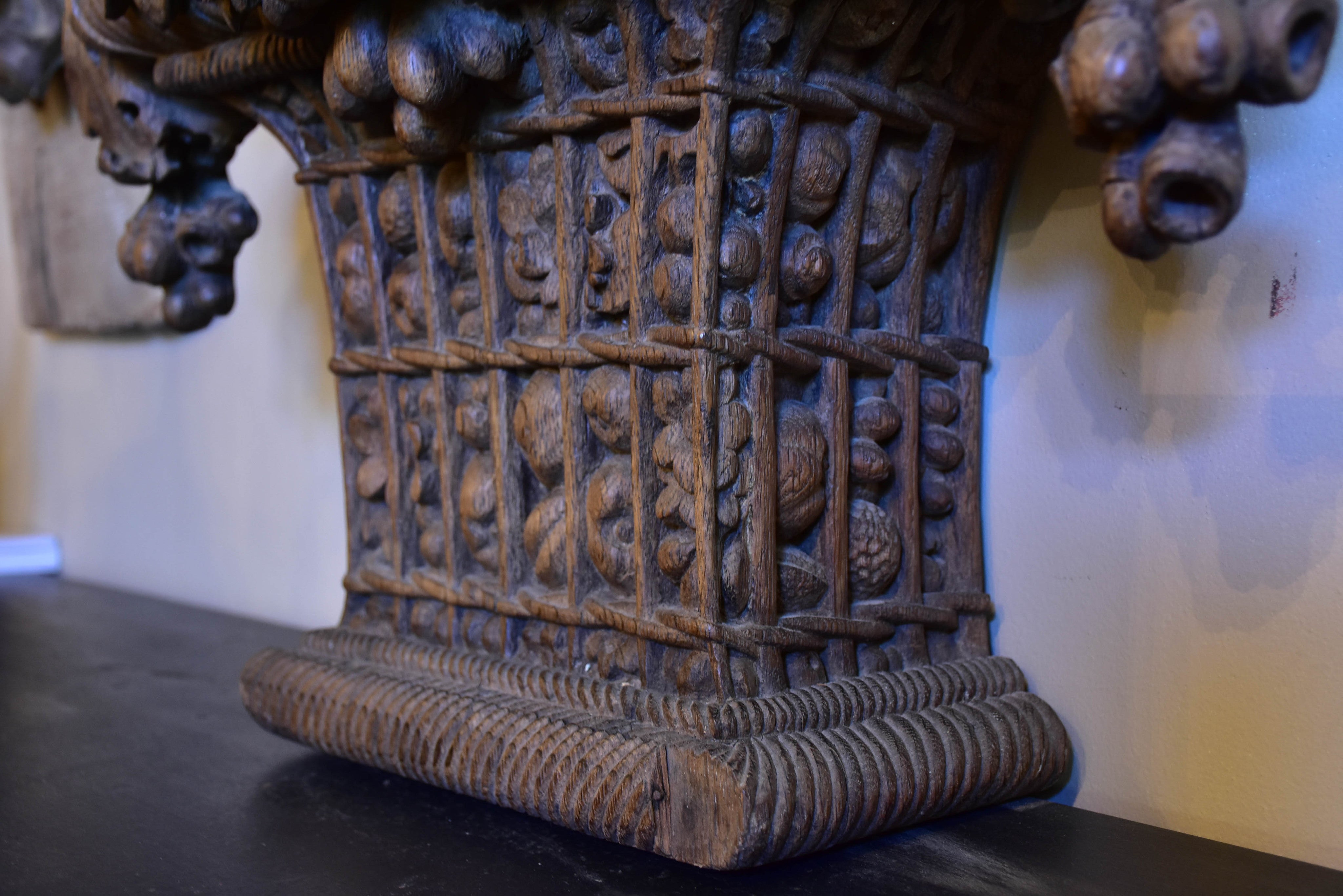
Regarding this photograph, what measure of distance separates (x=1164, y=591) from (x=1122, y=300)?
21cm

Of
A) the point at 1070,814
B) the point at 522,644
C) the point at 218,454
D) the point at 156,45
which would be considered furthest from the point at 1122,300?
the point at 218,454

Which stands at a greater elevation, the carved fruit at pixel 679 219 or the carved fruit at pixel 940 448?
the carved fruit at pixel 679 219

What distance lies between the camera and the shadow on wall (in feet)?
2.57

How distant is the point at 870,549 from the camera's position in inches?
33.7

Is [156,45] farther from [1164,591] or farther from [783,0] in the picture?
[1164,591]

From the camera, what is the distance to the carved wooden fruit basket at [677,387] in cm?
75

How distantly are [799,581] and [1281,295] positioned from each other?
365 mm

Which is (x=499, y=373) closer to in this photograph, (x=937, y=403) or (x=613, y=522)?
(x=613, y=522)

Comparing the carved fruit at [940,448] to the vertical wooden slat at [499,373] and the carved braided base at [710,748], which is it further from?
the vertical wooden slat at [499,373]

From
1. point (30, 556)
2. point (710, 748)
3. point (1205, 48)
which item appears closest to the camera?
point (1205, 48)

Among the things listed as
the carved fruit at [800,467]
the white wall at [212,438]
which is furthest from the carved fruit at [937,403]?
the white wall at [212,438]

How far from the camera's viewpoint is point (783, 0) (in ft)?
2.35

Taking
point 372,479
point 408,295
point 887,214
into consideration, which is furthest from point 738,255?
point 372,479

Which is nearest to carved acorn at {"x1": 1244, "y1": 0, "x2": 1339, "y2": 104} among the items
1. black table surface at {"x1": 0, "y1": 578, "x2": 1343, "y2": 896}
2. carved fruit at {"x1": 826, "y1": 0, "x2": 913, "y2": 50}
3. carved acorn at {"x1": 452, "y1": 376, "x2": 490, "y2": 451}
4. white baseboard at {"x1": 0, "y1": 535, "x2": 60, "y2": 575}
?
carved fruit at {"x1": 826, "y1": 0, "x2": 913, "y2": 50}
